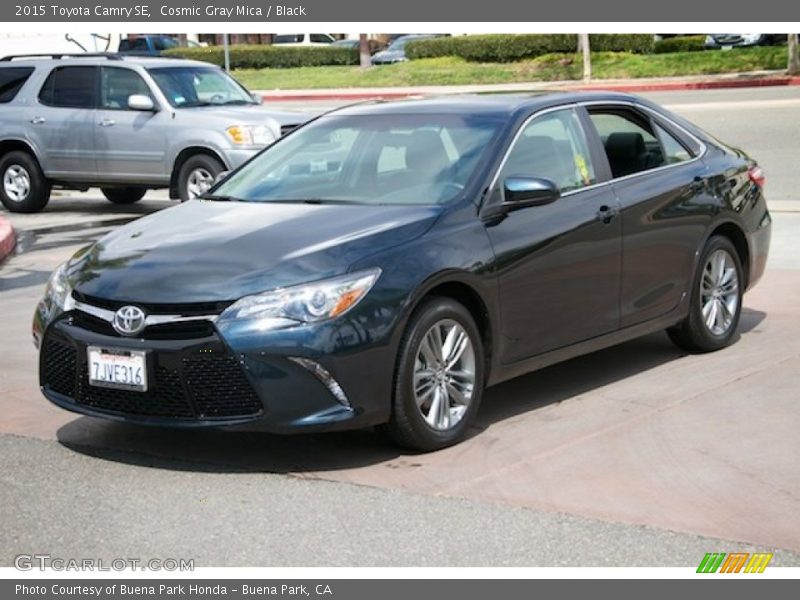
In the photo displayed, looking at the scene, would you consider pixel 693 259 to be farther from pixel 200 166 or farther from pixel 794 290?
pixel 200 166

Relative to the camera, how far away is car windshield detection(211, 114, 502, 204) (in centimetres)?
719

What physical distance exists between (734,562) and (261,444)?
2519 millimetres

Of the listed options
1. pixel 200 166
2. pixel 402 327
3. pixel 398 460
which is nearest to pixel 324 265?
pixel 402 327

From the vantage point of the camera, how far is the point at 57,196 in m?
19.6

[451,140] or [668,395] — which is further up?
[451,140]

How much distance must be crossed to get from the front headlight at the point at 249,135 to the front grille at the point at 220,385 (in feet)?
32.0

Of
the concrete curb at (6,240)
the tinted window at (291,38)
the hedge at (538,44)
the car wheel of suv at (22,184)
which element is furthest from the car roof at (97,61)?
the tinted window at (291,38)

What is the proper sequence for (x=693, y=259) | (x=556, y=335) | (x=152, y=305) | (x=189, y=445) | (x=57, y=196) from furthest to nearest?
(x=57, y=196)
(x=693, y=259)
(x=556, y=335)
(x=189, y=445)
(x=152, y=305)

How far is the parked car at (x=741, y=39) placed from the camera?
4559 cm

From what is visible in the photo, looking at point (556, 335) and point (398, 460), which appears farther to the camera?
point (556, 335)

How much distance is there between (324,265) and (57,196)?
A: 14061 mm

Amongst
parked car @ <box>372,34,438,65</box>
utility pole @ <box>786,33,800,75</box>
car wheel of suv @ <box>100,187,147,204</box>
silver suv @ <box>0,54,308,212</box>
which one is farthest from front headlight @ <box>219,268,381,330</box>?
parked car @ <box>372,34,438,65</box>

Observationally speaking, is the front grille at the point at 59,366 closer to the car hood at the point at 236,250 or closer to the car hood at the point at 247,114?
the car hood at the point at 236,250

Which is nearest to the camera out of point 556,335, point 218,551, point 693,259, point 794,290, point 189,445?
point 218,551
